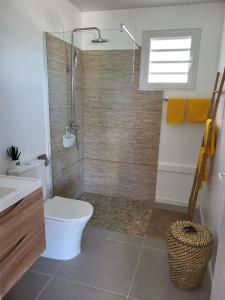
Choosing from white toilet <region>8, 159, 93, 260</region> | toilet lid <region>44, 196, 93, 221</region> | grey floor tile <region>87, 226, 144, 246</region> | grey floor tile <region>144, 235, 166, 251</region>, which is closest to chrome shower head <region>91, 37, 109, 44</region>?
white toilet <region>8, 159, 93, 260</region>

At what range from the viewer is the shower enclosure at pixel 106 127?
8.60 ft

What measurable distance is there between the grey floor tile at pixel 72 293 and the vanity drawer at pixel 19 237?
420 mm

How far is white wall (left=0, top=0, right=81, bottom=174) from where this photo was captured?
5.76 ft

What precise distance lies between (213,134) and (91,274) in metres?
1.63

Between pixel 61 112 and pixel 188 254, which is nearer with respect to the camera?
pixel 188 254

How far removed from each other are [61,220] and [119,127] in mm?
1577

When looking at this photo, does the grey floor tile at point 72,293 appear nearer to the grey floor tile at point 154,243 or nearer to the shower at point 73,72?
the grey floor tile at point 154,243

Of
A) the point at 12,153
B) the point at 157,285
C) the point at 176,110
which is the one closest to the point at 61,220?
the point at 12,153

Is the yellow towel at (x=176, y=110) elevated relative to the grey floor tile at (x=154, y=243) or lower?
elevated

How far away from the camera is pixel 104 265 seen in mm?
1979

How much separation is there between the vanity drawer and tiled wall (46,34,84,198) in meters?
1.12

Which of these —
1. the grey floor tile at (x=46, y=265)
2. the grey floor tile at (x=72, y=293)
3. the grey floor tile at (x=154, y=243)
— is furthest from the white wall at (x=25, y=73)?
the grey floor tile at (x=154, y=243)

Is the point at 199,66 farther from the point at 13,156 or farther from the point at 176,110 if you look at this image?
the point at 13,156

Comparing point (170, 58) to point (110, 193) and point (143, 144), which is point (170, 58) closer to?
point (143, 144)
